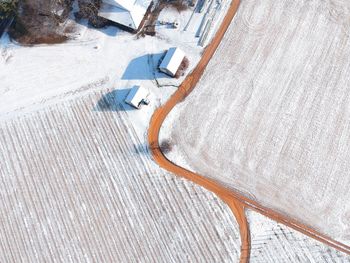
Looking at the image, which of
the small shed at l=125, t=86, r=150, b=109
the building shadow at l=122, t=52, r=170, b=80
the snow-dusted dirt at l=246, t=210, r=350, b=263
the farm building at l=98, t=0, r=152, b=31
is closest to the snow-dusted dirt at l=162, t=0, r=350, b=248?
the snow-dusted dirt at l=246, t=210, r=350, b=263

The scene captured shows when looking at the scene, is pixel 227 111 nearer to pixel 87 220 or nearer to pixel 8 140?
pixel 87 220

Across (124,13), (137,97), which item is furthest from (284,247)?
(124,13)

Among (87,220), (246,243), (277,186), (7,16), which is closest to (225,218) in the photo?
(246,243)

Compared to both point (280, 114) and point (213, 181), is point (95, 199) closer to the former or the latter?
point (213, 181)

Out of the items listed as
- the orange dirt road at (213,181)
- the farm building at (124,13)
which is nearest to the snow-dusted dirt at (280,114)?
the orange dirt road at (213,181)

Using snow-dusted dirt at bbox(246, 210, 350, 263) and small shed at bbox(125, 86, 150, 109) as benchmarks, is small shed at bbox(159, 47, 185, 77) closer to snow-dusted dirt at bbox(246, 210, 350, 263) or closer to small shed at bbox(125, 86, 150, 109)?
small shed at bbox(125, 86, 150, 109)
